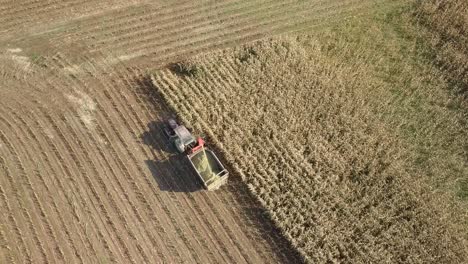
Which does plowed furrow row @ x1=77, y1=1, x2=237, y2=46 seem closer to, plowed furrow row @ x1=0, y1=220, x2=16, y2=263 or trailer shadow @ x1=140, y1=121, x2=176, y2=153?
trailer shadow @ x1=140, y1=121, x2=176, y2=153

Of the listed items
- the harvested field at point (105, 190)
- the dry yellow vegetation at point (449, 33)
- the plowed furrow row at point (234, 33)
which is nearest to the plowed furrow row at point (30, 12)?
the harvested field at point (105, 190)

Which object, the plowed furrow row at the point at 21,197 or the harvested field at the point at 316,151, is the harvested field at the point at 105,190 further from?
the harvested field at the point at 316,151

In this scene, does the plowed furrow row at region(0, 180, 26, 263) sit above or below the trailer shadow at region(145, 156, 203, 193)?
below

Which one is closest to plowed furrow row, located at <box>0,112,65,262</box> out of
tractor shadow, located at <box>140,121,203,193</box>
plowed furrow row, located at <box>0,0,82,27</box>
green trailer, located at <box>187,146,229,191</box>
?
tractor shadow, located at <box>140,121,203,193</box>

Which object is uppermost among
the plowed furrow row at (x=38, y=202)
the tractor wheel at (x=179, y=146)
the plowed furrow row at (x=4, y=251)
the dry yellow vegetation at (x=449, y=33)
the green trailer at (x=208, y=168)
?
the dry yellow vegetation at (x=449, y=33)

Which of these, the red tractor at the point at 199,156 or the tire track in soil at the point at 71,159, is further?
the red tractor at the point at 199,156

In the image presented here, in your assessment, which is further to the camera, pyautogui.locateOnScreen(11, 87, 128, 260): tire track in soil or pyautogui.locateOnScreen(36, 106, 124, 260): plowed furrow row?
pyautogui.locateOnScreen(11, 87, 128, 260): tire track in soil

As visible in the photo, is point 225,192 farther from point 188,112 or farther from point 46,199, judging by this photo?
point 46,199

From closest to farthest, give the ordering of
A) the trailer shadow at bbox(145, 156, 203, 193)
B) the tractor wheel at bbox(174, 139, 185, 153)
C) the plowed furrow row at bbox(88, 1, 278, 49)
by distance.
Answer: the trailer shadow at bbox(145, 156, 203, 193) → the tractor wheel at bbox(174, 139, 185, 153) → the plowed furrow row at bbox(88, 1, 278, 49)
